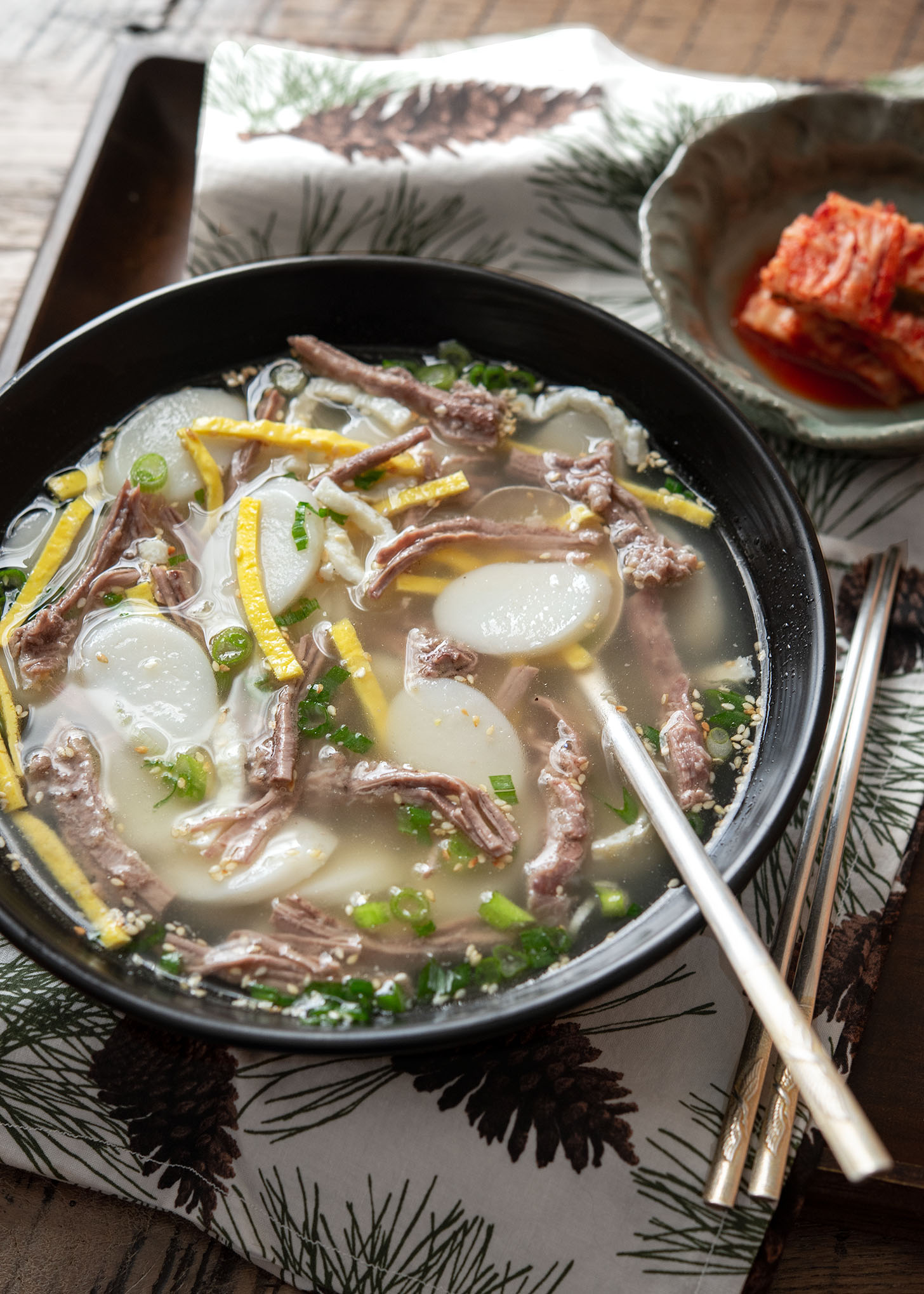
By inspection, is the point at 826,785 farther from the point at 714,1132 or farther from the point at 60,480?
the point at 60,480

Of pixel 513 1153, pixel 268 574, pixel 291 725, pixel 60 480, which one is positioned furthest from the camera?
pixel 60 480

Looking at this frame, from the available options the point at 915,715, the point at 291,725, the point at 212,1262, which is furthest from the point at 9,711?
the point at 915,715

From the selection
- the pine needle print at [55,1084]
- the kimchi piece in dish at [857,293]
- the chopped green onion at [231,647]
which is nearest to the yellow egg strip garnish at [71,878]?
the pine needle print at [55,1084]

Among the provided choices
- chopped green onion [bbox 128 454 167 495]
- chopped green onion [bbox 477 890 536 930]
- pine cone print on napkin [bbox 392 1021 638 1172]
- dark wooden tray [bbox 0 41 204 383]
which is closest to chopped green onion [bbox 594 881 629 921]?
chopped green onion [bbox 477 890 536 930]

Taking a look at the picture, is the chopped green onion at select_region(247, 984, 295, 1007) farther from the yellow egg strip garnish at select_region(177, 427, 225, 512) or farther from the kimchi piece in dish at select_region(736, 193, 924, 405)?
the kimchi piece in dish at select_region(736, 193, 924, 405)

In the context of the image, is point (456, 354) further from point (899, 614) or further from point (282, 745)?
point (899, 614)

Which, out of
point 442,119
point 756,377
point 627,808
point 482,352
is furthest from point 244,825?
point 442,119
